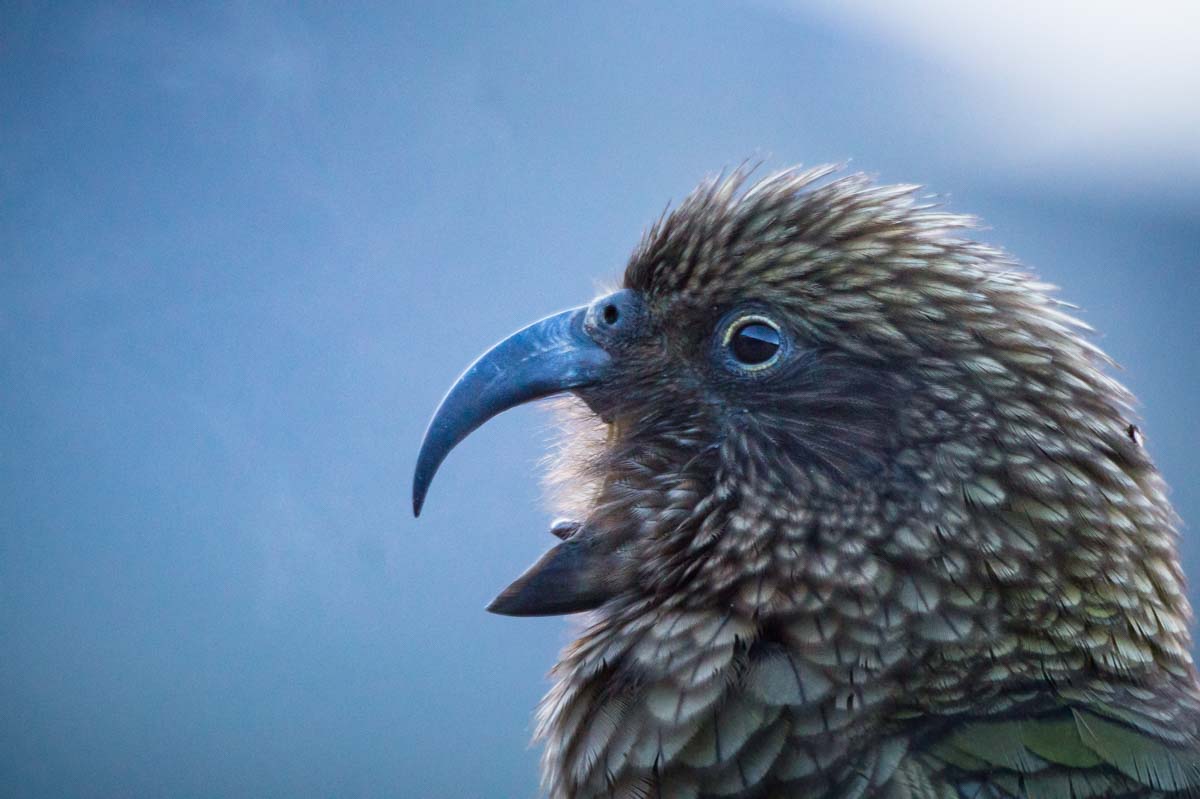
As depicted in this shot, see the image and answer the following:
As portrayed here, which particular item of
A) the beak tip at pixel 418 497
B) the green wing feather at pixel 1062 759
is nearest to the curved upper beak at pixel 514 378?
the beak tip at pixel 418 497

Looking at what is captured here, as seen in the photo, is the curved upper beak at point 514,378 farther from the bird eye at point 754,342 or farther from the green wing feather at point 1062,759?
the green wing feather at point 1062,759

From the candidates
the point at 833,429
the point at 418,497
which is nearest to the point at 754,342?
the point at 833,429

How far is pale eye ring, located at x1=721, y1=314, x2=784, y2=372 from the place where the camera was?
1.25 meters

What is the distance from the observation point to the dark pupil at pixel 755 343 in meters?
1.25

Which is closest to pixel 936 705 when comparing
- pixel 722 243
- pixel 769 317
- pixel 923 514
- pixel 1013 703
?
pixel 1013 703

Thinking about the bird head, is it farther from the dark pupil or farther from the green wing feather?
the green wing feather

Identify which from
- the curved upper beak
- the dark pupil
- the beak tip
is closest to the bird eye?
the dark pupil

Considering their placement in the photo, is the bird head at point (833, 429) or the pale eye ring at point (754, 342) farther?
the pale eye ring at point (754, 342)

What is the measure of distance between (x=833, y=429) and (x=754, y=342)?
0.16 metres

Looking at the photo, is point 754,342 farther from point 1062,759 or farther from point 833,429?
point 1062,759

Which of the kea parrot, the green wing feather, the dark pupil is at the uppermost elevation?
the dark pupil

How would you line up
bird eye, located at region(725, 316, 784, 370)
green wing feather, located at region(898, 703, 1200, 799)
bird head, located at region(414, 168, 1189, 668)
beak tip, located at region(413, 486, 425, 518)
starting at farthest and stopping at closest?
beak tip, located at region(413, 486, 425, 518), bird eye, located at region(725, 316, 784, 370), bird head, located at region(414, 168, 1189, 668), green wing feather, located at region(898, 703, 1200, 799)

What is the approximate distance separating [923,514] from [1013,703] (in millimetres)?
214

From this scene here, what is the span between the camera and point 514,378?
1335mm
